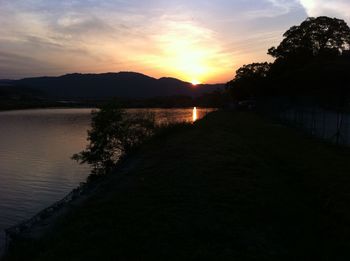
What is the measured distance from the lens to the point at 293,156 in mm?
18344

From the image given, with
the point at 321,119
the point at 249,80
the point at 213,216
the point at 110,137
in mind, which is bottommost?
the point at 110,137

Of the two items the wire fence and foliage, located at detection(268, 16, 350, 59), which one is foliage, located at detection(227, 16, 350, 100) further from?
the wire fence

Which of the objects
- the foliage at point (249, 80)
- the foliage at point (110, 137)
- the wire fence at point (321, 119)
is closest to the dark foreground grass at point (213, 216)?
the wire fence at point (321, 119)

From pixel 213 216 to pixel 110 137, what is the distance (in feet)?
79.6

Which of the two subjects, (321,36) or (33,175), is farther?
(321,36)

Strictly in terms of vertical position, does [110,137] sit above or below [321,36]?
below

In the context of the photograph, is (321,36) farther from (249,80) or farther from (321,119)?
(321,119)

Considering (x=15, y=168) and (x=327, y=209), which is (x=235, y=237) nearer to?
(x=327, y=209)

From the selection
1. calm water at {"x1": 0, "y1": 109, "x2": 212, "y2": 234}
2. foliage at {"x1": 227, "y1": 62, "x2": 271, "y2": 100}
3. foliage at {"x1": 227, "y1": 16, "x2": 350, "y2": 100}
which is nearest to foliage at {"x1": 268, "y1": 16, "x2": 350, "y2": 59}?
foliage at {"x1": 227, "y1": 16, "x2": 350, "y2": 100}

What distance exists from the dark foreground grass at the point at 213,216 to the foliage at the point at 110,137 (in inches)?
617

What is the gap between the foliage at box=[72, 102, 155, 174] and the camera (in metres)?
31.7

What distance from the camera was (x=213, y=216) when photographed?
9.60 metres

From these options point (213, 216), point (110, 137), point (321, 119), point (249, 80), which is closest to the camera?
point (213, 216)

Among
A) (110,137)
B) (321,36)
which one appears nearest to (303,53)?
(321,36)
